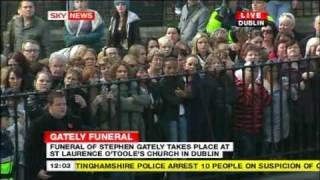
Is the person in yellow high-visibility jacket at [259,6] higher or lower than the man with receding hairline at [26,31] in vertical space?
higher

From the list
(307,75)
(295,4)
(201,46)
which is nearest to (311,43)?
(307,75)

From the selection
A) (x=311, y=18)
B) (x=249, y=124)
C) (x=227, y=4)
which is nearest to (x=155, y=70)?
(x=249, y=124)

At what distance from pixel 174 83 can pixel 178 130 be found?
45 cm

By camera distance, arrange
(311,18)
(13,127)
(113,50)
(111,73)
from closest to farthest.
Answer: (13,127) < (111,73) < (113,50) < (311,18)

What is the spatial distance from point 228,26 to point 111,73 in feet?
5.75

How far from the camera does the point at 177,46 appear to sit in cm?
1018

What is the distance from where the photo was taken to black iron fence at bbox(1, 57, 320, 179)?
8.78 meters

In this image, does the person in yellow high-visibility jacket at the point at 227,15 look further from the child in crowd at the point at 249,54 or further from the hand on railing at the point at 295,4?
the hand on railing at the point at 295,4

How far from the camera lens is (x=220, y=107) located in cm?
945

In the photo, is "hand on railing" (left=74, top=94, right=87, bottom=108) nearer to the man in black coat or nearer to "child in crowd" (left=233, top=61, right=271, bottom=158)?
the man in black coat

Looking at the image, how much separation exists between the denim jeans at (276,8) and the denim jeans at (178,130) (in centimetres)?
205

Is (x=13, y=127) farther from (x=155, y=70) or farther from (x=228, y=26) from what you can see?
(x=228, y=26)

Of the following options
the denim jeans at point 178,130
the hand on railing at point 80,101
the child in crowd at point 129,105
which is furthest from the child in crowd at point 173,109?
the hand on railing at point 80,101

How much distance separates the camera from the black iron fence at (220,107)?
28.8ft
